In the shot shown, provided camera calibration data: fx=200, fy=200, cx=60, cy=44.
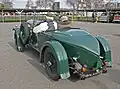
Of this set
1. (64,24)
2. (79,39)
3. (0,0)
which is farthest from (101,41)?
(0,0)

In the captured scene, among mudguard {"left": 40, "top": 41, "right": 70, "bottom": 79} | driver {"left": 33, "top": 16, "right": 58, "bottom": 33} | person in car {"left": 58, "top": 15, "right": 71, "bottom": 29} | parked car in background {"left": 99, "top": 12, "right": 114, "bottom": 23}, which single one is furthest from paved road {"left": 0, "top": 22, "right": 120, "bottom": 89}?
parked car in background {"left": 99, "top": 12, "right": 114, "bottom": 23}

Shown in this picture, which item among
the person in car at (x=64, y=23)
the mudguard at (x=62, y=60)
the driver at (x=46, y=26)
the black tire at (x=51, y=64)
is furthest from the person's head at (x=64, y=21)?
the mudguard at (x=62, y=60)

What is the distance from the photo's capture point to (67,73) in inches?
181

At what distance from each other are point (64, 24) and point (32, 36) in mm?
1646

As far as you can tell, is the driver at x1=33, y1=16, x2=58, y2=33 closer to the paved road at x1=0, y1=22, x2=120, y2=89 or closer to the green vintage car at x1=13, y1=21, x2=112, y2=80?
the green vintage car at x1=13, y1=21, x2=112, y2=80

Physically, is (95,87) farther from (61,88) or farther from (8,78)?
(8,78)

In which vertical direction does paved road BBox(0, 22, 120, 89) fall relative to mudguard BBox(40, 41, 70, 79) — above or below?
below

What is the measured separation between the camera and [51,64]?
16.7ft

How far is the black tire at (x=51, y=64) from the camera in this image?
4.92 meters

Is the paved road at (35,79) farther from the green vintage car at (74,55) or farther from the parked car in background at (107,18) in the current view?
the parked car in background at (107,18)

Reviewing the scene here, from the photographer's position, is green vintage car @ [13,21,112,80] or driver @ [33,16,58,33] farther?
driver @ [33,16,58,33]

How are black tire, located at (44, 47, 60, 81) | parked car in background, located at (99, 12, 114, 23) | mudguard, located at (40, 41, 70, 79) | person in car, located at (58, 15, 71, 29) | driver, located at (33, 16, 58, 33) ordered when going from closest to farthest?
mudguard, located at (40, 41, 70, 79) → black tire, located at (44, 47, 60, 81) → person in car, located at (58, 15, 71, 29) → driver, located at (33, 16, 58, 33) → parked car in background, located at (99, 12, 114, 23)

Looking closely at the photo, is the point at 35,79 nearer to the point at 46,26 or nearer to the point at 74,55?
the point at 74,55

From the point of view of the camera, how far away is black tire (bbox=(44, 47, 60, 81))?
4.92 m
